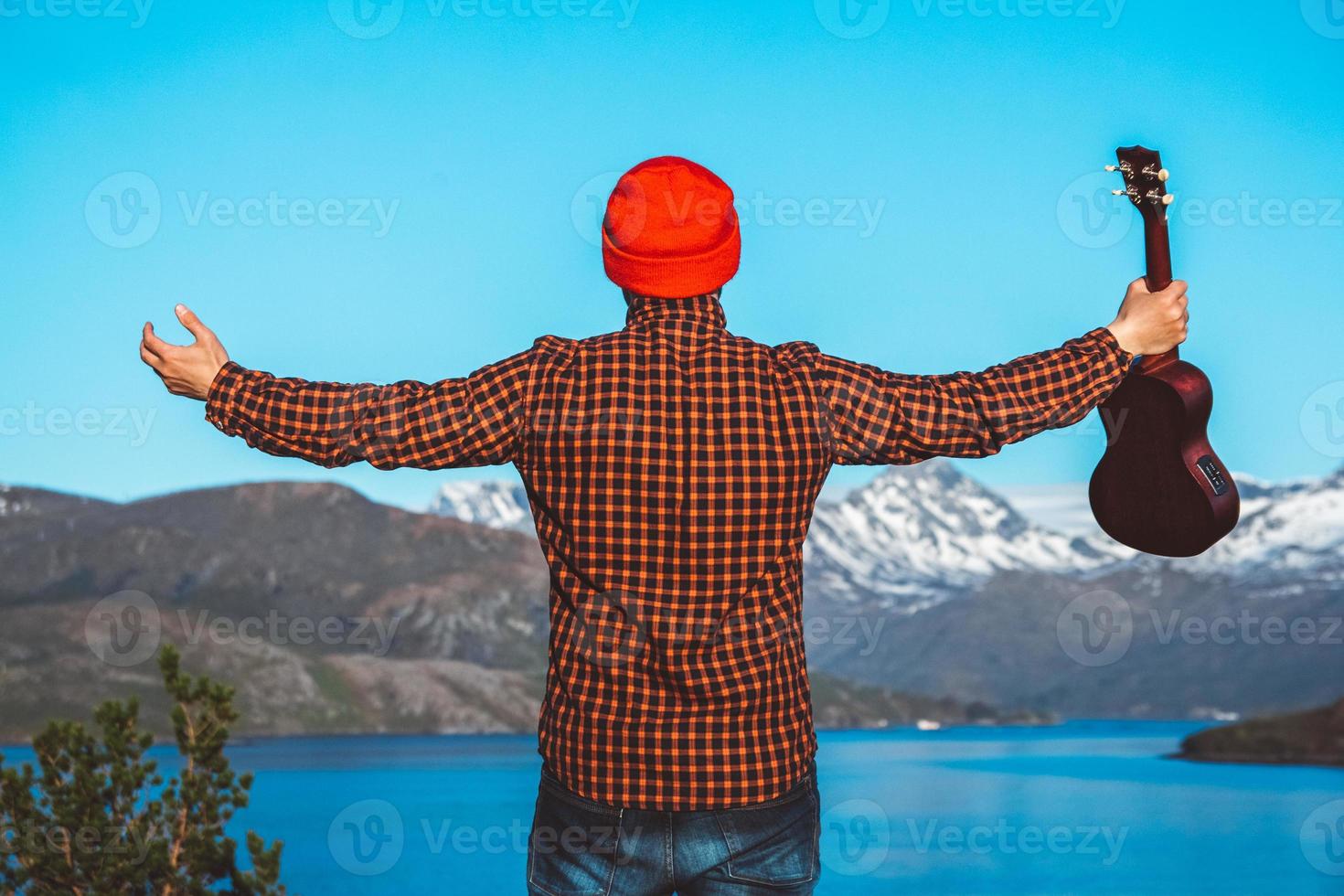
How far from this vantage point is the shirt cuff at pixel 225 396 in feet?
11.1

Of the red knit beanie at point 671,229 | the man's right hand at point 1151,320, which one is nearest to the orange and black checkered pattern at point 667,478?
the red knit beanie at point 671,229

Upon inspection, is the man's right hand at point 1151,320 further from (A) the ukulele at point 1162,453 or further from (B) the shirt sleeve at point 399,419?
(B) the shirt sleeve at point 399,419

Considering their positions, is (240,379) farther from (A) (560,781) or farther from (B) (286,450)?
(A) (560,781)

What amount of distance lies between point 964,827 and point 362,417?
20626 centimetres

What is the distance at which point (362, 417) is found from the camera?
3275 mm

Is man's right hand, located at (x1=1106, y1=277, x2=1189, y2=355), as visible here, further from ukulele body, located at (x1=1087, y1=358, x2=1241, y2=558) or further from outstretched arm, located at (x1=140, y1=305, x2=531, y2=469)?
outstretched arm, located at (x1=140, y1=305, x2=531, y2=469)

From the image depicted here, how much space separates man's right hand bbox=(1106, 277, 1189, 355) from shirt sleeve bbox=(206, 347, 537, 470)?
1.68 meters

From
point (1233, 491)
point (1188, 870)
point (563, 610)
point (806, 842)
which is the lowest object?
point (1188, 870)

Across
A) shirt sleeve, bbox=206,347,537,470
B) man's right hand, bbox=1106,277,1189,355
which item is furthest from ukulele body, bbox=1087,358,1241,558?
shirt sleeve, bbox=206,347,537,470

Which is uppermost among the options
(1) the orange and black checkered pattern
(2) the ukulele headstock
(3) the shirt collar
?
(2) the ukulele headstock

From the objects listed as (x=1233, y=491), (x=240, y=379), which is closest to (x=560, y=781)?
(x=240, y=379)

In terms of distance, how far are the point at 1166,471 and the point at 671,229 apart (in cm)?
185

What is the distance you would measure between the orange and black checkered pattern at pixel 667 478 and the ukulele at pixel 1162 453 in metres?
0.87

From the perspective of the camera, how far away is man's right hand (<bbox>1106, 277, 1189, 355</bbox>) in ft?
12.0
